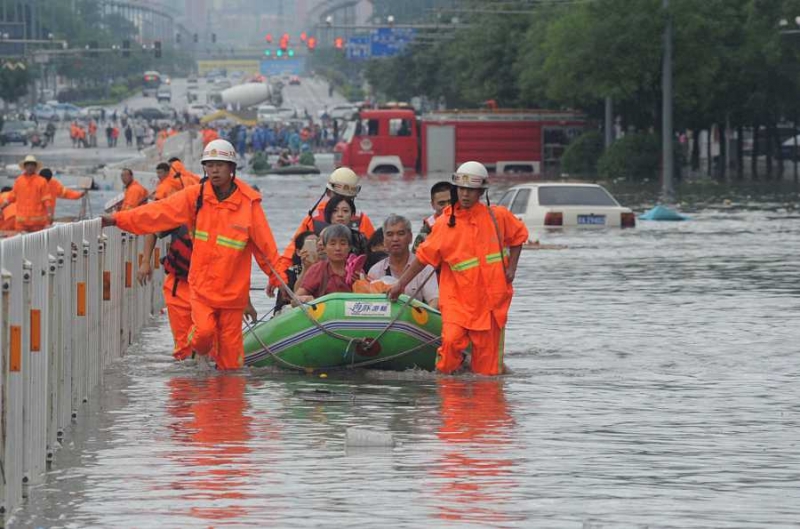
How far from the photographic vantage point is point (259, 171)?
75.6 metres

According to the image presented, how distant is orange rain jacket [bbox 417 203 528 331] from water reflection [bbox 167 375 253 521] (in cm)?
164

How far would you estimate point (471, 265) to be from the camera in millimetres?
15289

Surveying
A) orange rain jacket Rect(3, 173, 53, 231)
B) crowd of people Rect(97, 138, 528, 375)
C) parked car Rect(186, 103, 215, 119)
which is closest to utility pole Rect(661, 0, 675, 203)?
orange rain jacket Rect(3, 173, 53, 231)

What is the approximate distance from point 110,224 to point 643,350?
5.51 m

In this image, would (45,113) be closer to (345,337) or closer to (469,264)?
(345,337)

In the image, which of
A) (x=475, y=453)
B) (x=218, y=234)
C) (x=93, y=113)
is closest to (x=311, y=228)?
(x=218, y=234)

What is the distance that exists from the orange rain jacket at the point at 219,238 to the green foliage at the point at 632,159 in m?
55.4

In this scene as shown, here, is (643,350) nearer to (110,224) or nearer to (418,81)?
(110,224)

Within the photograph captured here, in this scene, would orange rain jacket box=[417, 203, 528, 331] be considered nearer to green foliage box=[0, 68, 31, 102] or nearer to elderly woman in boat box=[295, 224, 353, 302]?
elderly woman in boat box=[295, 224, 353, 302]

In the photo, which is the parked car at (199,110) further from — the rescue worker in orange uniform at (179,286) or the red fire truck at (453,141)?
the rescue worker in orange uniform at (179,286)

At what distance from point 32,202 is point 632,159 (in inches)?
1672

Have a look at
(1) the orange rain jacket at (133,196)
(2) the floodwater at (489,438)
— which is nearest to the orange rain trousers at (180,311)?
(2) the floodwater at (489,438)

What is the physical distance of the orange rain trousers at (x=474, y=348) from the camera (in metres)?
15.4

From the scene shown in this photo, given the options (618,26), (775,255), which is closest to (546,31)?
(618,26)
